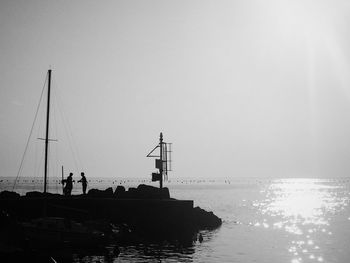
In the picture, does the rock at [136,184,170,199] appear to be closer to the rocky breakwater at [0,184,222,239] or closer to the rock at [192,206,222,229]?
the rocky breakwater at [0,184,222,239]

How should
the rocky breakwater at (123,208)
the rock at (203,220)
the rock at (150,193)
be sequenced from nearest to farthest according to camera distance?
the rocky breakwater at (123,208), the rock at (150,193), the rock at (203,220)

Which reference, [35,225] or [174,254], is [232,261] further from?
[35,225]

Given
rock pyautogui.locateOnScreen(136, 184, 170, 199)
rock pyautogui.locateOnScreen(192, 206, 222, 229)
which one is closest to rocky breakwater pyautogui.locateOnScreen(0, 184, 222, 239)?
rock pyautogui.locateOnScreen(136, 184, 170, 199)

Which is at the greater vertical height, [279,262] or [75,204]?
[75,204]

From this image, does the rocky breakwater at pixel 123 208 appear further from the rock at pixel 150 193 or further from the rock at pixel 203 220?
the rock at pixel 203 220

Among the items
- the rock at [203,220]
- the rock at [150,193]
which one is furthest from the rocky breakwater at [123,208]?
the rock at [203,220]

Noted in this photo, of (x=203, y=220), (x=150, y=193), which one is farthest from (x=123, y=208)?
(x=203, y=220)

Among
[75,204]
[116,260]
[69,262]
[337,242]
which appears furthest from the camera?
[337,242]

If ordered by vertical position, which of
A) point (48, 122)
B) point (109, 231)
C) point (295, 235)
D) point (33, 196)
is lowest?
point (295, 235)

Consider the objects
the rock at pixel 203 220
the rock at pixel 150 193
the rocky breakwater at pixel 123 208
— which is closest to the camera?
the rocky breakwater at pixel 123 208

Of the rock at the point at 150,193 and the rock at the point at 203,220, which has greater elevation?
the rock at the point at 150,193

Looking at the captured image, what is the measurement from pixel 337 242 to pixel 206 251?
17819 millimetres

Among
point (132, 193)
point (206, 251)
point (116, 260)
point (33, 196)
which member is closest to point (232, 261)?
point (206, 251)

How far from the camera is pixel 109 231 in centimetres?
3347
